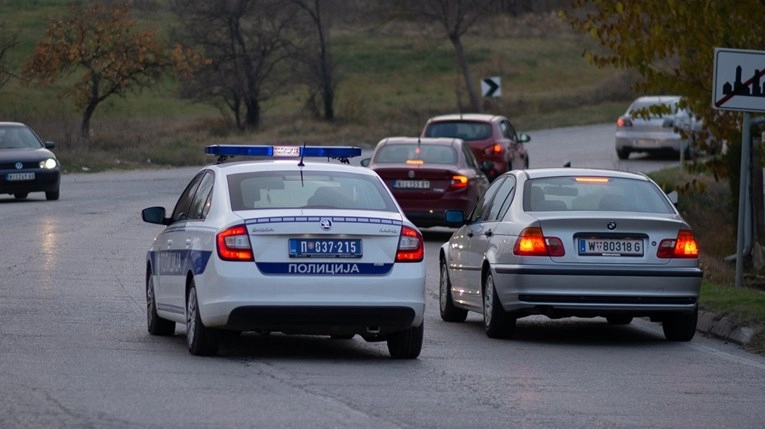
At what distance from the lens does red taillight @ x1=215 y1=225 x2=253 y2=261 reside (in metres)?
10.7

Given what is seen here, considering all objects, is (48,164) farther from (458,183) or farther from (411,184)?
(458,183)

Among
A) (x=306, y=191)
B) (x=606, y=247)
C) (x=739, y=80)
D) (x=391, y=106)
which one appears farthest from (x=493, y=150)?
(x=391, y=106)

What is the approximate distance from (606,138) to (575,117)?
34.6 feet

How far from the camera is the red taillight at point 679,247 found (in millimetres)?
12727

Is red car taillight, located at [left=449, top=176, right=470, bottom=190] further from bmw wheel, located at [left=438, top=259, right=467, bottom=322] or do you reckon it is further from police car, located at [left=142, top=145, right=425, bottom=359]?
police car, located at [left=142, top=145, right=425, bottom=359]

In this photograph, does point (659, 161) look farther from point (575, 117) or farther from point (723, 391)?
point (723, 391)

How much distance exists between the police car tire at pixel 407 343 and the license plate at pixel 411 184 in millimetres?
11665

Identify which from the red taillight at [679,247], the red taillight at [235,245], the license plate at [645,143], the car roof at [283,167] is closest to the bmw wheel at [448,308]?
the red taillight at [679,247]

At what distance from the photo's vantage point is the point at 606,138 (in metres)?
51.7

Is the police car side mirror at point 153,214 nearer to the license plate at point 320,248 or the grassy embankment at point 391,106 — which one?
the license plate at point 320,248

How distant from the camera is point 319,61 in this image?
6291 centimetres

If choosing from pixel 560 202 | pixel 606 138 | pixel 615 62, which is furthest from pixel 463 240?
pixel 606 138

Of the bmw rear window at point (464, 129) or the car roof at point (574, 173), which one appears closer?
the car roof at point (574, 173)

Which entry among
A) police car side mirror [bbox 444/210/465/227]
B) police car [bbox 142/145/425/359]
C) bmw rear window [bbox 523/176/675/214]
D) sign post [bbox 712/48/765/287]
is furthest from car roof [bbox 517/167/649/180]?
police car [bbox 142/145/425/359]
